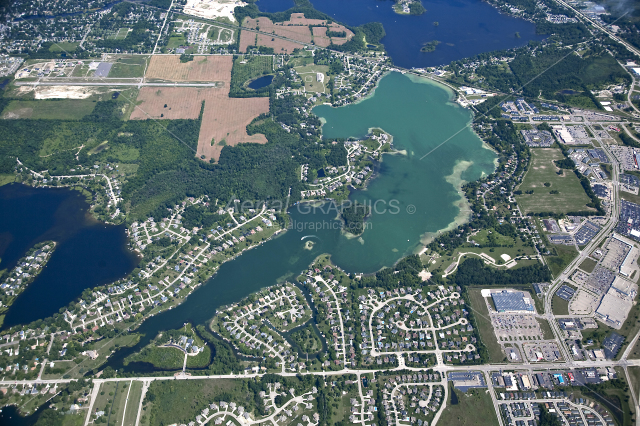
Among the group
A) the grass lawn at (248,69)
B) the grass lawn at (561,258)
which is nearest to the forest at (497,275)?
the grass lawn at (561,258)

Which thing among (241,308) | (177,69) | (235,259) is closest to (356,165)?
(235,259)

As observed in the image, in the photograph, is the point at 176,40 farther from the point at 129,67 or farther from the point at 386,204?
the point at 386,204

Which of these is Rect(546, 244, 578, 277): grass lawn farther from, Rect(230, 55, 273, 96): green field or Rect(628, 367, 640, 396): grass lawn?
Rect(230, 55, 273, 96): green field

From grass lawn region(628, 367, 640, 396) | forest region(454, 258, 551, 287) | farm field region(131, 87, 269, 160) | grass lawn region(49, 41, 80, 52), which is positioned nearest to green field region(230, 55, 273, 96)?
farm field region(131, 87, 269, 160)

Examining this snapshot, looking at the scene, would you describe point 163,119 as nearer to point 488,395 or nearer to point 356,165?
point 356,165

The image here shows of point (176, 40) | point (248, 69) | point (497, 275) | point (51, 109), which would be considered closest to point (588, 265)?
point (497, 275)

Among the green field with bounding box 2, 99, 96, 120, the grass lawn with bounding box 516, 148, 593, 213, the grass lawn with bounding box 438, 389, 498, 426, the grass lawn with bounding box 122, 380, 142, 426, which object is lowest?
the grass lawn with bounding box 122, 380, 142, 426
